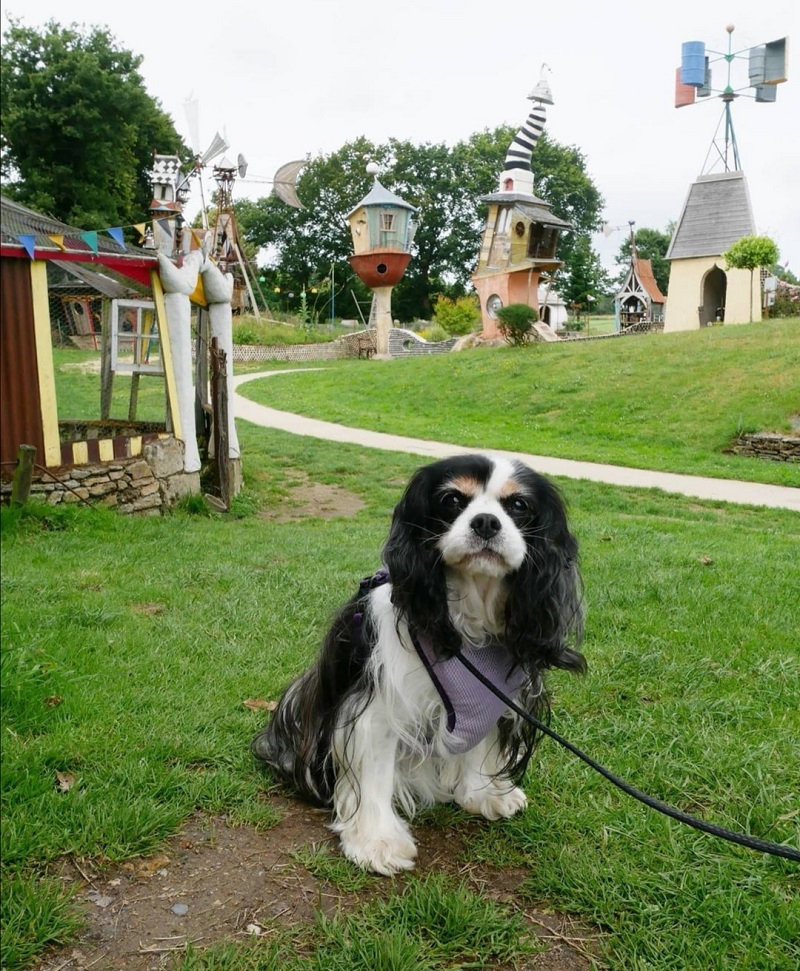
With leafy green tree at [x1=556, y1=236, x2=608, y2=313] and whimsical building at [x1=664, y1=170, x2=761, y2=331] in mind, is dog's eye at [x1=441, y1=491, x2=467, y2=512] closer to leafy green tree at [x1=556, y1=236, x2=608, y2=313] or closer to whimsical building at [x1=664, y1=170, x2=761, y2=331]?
whimsical building at [x1=664, y1=170, x2=761, y2=331]

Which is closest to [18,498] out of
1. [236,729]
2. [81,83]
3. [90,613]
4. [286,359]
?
[90,613]

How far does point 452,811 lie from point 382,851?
16.6 inches

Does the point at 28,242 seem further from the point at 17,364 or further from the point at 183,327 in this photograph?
the point at 183,327

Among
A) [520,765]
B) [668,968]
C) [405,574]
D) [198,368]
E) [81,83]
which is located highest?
[81,83]

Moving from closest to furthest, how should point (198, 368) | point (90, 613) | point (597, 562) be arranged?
point (90, 613) → point (597, 562) → point (198, 368)

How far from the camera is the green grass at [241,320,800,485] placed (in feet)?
49.1

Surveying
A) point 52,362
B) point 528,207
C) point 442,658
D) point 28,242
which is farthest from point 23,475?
point 528,207

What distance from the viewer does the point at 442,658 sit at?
2365mm

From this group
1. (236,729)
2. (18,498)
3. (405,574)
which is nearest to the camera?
(405,574)

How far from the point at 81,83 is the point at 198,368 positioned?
32.2 m

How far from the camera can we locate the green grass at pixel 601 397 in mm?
14977

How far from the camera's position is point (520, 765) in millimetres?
2762

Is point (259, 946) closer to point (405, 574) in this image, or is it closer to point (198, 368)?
point (405, 574)

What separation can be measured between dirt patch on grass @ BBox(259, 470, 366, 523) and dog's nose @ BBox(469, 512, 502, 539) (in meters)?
7.44
